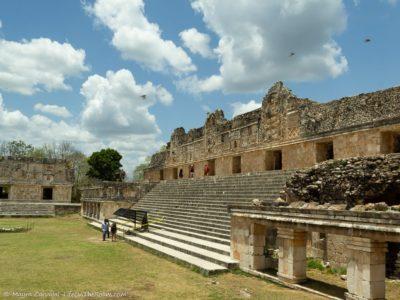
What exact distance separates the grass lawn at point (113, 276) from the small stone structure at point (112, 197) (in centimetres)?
838

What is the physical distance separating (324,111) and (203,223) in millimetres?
6351

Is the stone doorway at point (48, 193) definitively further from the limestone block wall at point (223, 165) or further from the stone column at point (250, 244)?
the stone column at point (250, 244)

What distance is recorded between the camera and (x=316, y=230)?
295 inches

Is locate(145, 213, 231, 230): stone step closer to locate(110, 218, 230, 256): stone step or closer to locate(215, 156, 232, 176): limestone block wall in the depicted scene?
locate(110, 218, 230, 256): stone step

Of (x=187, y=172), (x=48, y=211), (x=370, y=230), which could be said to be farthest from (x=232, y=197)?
(x=48, y=211)

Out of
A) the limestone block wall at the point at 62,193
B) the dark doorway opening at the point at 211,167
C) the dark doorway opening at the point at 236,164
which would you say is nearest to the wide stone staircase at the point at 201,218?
the dark doorway opening at the point at 236,164

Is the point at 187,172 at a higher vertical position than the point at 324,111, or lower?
lower

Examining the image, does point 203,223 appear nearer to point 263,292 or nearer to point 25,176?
point 263,292

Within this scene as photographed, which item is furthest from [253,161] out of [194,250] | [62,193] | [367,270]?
[62,193]

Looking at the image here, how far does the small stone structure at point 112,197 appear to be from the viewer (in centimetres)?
2228

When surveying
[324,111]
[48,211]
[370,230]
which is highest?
[324,111]

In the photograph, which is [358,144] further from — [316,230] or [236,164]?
[236,164]

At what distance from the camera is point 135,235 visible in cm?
1595

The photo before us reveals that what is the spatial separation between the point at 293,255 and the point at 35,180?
3193cm
